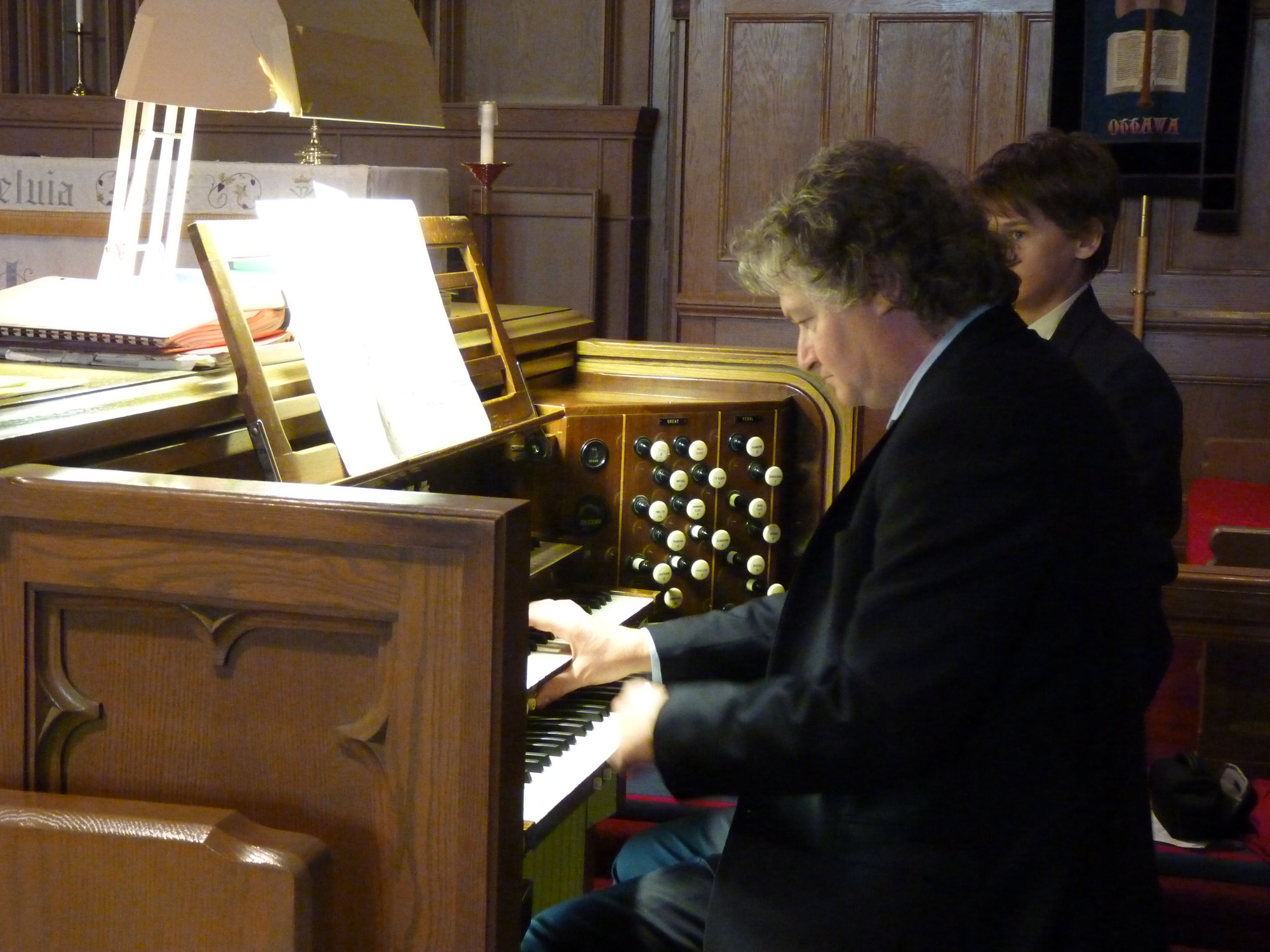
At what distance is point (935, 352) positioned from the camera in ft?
5.31

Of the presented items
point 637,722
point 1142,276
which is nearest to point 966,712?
point 637,722

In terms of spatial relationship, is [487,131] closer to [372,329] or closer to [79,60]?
[372,329]

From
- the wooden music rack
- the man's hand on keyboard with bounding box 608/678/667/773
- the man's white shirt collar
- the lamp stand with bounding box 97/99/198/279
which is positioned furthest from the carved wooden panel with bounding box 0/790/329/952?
the lamp stand with bounding box 97/99/198/279

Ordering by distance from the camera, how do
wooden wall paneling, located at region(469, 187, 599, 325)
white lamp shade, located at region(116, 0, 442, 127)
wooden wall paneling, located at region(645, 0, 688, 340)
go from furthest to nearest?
wooden wall paneling, located at region(469, 187, 599, 325) < wooden wall paneling, located at region(645, 0, 688, 340) < white lamp shade, located at region(116, 0, 442, 127)

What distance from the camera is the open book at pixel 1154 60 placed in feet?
17.7

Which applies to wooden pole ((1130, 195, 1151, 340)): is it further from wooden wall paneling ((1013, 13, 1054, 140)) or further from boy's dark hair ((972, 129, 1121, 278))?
boy's dark hair ((972, 129, 1121, 278))

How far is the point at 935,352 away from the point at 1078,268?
105 cm

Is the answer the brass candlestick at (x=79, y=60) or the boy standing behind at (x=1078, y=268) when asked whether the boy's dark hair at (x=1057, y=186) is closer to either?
the boy standing behind at (x=1078, y=268)

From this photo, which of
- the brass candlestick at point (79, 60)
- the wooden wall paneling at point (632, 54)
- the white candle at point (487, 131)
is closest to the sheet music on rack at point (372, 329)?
the white candle at point (487, 131)

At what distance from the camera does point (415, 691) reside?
55.7 inches

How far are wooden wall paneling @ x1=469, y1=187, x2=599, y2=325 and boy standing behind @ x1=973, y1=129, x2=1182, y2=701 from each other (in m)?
3.85

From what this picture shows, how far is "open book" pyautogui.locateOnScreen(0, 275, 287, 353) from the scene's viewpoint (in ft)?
6.49

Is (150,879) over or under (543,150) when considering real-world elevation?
under

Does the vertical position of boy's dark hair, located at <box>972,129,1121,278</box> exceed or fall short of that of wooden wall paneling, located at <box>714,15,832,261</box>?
it falls short
